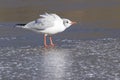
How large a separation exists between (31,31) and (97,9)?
3.89 meters

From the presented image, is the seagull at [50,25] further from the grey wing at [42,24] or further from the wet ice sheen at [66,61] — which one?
the wet ice sheen at [66,61]

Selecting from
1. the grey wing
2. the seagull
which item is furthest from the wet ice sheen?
the grey wing

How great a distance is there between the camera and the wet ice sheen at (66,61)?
8662mm

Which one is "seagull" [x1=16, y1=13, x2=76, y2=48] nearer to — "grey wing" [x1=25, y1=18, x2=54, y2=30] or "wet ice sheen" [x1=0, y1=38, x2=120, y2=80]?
"grey wing" [x1=25, y1=18, x2=54, y2=30]

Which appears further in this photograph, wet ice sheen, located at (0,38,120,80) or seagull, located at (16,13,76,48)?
seagull, located at (16,13,76,48)

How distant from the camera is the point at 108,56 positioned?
10.1 m

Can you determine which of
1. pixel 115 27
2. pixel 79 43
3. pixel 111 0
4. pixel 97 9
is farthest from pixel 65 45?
pixel 111 0

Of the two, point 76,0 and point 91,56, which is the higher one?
point 76,0

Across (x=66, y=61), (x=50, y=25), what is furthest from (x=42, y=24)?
(x=66, y=61)

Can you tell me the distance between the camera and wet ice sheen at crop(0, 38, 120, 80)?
8662 millimetres

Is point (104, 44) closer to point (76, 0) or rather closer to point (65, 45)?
point (65, 45)

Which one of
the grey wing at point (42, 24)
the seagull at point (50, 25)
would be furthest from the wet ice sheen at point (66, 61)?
the grey wing at point (42, 24)

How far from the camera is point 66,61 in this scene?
9789mm

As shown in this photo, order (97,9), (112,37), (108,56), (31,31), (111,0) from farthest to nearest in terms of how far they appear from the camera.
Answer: (111,0) → (97,9) → (31,31) → (112,37) → (108,56)
